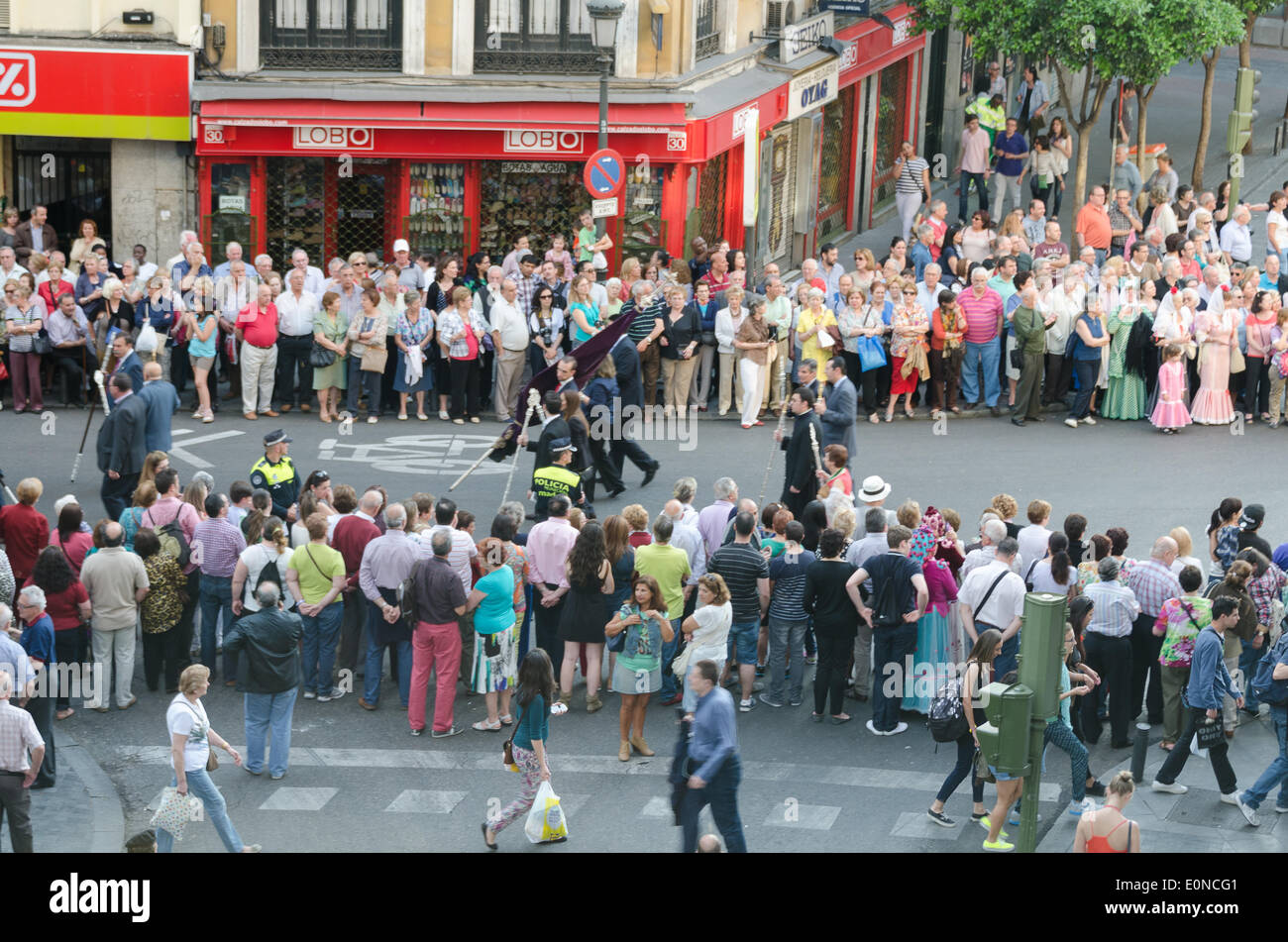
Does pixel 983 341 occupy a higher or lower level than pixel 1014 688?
higher

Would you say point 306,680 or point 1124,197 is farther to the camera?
point 1124,197

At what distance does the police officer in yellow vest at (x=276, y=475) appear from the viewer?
16594 millimetres

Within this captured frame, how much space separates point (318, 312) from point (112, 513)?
4.63 metres

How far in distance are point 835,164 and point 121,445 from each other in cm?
1681

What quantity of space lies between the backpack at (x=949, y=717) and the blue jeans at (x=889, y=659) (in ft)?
4.62

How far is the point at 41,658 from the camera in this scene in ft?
45.5

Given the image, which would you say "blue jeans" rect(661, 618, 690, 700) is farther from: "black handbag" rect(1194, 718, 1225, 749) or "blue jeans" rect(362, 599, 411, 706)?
"black handbag" rect(1194, 718, 1225, 749)

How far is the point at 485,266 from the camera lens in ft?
76.1

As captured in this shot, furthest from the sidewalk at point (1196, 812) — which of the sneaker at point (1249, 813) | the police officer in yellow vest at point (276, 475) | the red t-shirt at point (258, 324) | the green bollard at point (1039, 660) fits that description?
the red t-shirt at point (258, 324)

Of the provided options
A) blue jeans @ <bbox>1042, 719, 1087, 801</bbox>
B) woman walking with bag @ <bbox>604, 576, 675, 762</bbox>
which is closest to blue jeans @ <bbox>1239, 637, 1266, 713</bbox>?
blue jeans @ <bbox>1042, 719, 1087, 801</bbox>

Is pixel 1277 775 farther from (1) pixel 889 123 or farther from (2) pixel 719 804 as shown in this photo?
(1) pixel 889 123

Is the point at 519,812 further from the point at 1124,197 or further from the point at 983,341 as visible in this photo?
the point at 1124,197

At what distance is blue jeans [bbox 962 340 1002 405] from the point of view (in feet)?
74.2

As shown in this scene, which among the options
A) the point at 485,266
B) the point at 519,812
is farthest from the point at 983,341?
the point at 519,812
